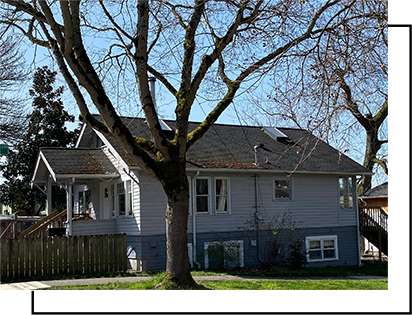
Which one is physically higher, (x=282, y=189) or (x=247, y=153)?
(x=247, y=153)

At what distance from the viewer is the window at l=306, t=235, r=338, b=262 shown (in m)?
21.5

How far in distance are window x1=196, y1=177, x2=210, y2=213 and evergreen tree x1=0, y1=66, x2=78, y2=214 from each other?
1484 centimetres

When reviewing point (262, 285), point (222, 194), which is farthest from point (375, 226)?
point (262, 285)

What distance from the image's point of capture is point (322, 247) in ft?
71.3

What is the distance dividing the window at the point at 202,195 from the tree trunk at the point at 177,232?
7.74 metres

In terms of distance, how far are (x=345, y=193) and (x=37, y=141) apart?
18.1 m

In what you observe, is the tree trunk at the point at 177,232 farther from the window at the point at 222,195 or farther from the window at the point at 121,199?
the window at the point at 121,199

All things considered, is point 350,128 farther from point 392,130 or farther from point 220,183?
point 220,183

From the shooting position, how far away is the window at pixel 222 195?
1997cm

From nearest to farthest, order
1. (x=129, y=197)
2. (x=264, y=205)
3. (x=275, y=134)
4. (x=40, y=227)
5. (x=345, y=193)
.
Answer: (x=129, y=197) → (x=40, y=227) → (x=264, y=205) → (x=345, y=193) → (x=275, y=134)

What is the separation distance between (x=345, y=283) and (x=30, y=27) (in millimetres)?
10627

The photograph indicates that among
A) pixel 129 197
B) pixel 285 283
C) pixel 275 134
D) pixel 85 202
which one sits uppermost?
pixel 275 134

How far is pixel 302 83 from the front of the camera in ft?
34.6

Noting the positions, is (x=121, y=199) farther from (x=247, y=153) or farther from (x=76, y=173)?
(x=247, y=153)
